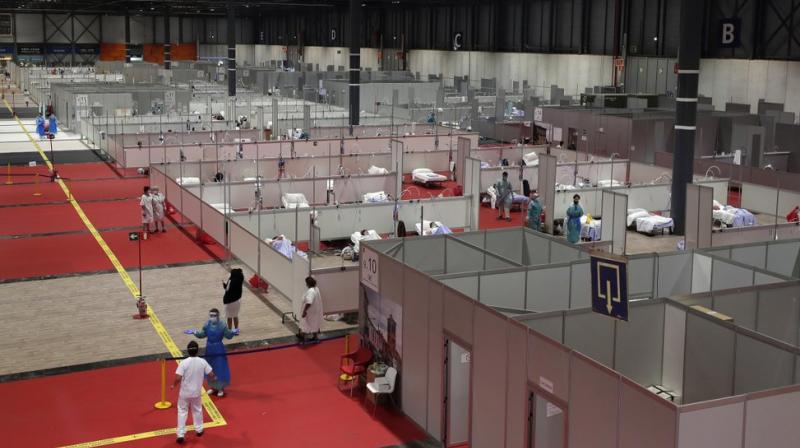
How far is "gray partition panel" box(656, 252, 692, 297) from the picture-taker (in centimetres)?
1407

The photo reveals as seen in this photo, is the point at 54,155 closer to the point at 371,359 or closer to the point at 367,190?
the point at 367,190

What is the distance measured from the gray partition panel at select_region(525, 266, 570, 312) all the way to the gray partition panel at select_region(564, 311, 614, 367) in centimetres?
190

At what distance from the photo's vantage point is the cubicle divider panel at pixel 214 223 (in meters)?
21.0

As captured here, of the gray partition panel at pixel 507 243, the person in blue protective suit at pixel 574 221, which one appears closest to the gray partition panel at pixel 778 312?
the gray partition panel at pixel 507 243

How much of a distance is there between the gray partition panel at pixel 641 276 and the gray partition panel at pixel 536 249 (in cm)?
164

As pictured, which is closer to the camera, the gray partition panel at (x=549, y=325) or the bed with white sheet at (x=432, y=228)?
the gray partition panel at (x=549, y=325)

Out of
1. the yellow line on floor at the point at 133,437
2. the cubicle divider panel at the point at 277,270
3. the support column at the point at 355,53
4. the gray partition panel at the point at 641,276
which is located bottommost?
the yellow line on floor at the point at 133,437

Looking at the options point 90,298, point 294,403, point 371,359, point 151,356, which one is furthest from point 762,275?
point 90,298

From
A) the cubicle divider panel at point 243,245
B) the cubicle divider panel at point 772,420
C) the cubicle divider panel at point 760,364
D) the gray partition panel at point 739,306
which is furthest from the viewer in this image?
the cubicle divider panel at point 243,245

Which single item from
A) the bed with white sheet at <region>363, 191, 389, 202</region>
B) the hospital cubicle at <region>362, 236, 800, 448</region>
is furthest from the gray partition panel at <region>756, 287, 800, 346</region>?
the bed with white sheet at <region>363, 191, 389, 202</region>

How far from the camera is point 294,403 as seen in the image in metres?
13.6

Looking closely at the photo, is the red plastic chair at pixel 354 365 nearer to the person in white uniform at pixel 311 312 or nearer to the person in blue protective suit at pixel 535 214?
the person in white uniform at pixel 311 312

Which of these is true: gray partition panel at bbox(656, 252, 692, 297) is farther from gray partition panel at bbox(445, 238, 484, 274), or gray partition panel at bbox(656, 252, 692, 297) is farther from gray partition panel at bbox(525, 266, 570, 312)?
gray partition panel at bbox(445, 238, 484, 274)

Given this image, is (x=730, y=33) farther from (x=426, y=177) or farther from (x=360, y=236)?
(x=360, y=236)
